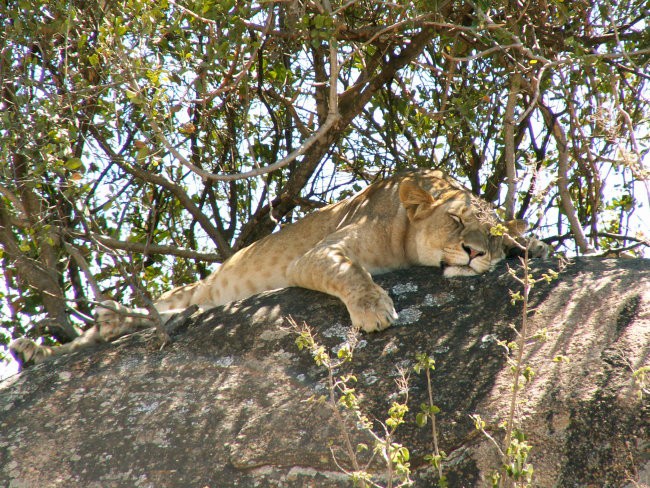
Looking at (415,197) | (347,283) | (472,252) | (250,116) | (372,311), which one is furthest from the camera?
(250,116)

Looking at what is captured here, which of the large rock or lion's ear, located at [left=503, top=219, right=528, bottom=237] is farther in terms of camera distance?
lion's ear, located at [left=503, top=219, right=528, bottom=237]

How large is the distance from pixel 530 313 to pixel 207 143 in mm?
3383

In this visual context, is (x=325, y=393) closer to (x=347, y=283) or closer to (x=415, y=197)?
(x=347, y=283)

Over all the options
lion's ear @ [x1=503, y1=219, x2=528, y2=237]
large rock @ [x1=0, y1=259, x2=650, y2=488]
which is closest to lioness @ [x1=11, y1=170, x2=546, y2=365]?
lion's ear @ [x1=503, y1=219, x2=528, y2=237]

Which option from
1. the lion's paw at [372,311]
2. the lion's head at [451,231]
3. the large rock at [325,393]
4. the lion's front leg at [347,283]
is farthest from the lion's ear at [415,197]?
the lion's paw at [372,311]

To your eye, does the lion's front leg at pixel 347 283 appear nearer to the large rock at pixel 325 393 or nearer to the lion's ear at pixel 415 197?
the large rock at pixel 325 393

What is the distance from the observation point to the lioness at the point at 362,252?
14.0 ft

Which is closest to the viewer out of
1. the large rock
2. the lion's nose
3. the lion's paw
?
the large rock

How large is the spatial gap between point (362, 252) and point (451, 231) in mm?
622

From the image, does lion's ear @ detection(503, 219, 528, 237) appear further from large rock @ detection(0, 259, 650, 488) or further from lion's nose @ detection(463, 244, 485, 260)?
large rock @ detection(0, 259, 650, 488)

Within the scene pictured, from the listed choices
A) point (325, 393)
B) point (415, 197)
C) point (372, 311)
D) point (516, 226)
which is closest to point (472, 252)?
point (516, 226)

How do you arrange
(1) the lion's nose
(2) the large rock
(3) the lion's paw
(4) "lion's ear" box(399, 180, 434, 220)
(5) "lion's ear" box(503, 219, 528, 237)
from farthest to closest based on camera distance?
1. (4) "lion's ear" box(399, 180, 434, 220)
2. (5) "lion's ear" box(503, 219, 528, 237)
3. (1) the lion's nose
4. (3) the lion's paw
5. (2) the large rock

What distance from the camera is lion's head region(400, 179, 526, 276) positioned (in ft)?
14.6

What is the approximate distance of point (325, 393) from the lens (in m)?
3.39
